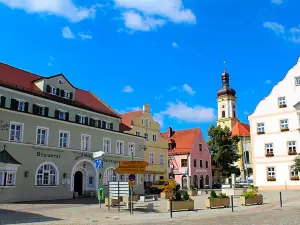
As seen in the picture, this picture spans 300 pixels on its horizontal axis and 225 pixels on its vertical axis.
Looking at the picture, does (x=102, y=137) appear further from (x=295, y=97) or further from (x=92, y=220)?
(x=295, y=97)

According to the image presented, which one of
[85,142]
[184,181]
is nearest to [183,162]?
[184,181]

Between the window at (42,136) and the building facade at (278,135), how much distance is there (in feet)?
93.7

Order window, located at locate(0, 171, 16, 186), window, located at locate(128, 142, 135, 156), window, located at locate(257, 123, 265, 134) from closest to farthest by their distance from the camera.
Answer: window, located at locate(0, 171, 16, 186)
window, located at locate(128, 142, 135, 156)
window, located at locate(257, 123, 265, 134)

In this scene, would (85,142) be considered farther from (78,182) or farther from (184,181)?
(184,181)

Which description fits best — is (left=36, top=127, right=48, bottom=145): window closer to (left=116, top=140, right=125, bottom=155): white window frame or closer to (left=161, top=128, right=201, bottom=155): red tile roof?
(left=116, top=140, right=125, bottom=155): white window frame

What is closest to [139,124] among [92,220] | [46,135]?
[46,135]

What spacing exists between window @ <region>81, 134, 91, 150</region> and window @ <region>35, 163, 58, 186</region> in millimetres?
4130

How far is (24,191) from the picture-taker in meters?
27.2

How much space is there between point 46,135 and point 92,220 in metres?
15.9

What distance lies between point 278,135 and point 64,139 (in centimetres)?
2746

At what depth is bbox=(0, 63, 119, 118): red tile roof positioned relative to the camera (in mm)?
30422

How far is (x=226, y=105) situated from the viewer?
9725cm

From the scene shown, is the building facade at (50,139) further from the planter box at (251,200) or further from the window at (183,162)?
the window at (183,162)

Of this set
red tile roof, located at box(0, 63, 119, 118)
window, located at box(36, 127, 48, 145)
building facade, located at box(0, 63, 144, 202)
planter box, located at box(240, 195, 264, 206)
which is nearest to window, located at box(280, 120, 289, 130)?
building facade, located at box(0, 63, 144, 202)
